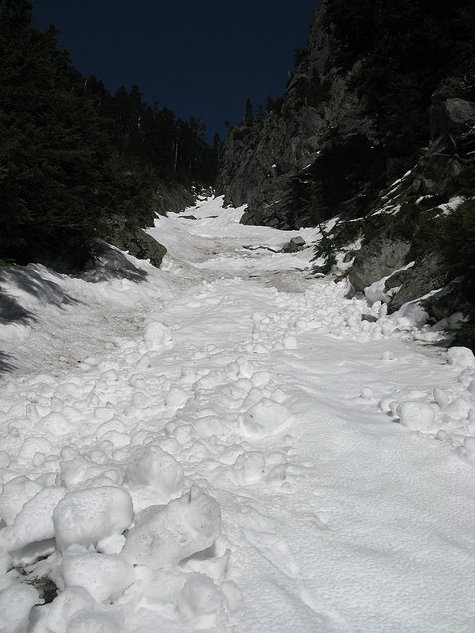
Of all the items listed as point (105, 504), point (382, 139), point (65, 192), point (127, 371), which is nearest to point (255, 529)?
→ point (105, 504)

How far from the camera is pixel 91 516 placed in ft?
7.09

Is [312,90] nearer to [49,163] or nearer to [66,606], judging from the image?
[49,163]

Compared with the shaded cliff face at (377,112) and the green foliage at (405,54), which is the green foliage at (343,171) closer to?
the shaded cliff face at (377,112)

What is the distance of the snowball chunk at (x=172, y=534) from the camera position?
2074mm

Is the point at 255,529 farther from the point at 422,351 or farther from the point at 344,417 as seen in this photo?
the point at 422,351

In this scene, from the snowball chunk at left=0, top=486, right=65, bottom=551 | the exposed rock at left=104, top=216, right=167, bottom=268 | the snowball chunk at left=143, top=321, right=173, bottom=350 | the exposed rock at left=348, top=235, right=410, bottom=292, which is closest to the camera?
the snowball chunk at left=0, top=486, right=65, bottom=551

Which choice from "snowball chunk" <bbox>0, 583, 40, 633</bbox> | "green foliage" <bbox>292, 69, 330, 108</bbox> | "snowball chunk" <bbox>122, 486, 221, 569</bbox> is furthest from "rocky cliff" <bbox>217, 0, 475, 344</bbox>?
"snowball chunk" <bbox>0, 583, 40, 633</bbox>

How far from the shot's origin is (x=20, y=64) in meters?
10.8

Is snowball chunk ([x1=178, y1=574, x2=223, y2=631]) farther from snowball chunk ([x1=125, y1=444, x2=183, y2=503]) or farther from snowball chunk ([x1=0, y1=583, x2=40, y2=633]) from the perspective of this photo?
snowball chunk ([x1=125, y1=444, x2=183, y2=503])

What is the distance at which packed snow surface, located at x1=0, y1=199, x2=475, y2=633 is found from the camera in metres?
1.91

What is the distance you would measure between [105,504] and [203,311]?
8671 mm

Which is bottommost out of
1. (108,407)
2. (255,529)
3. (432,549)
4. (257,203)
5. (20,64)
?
(108,407)

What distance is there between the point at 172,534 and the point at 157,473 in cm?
65

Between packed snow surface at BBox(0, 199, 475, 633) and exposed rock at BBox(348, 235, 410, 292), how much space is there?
4.05 meters
